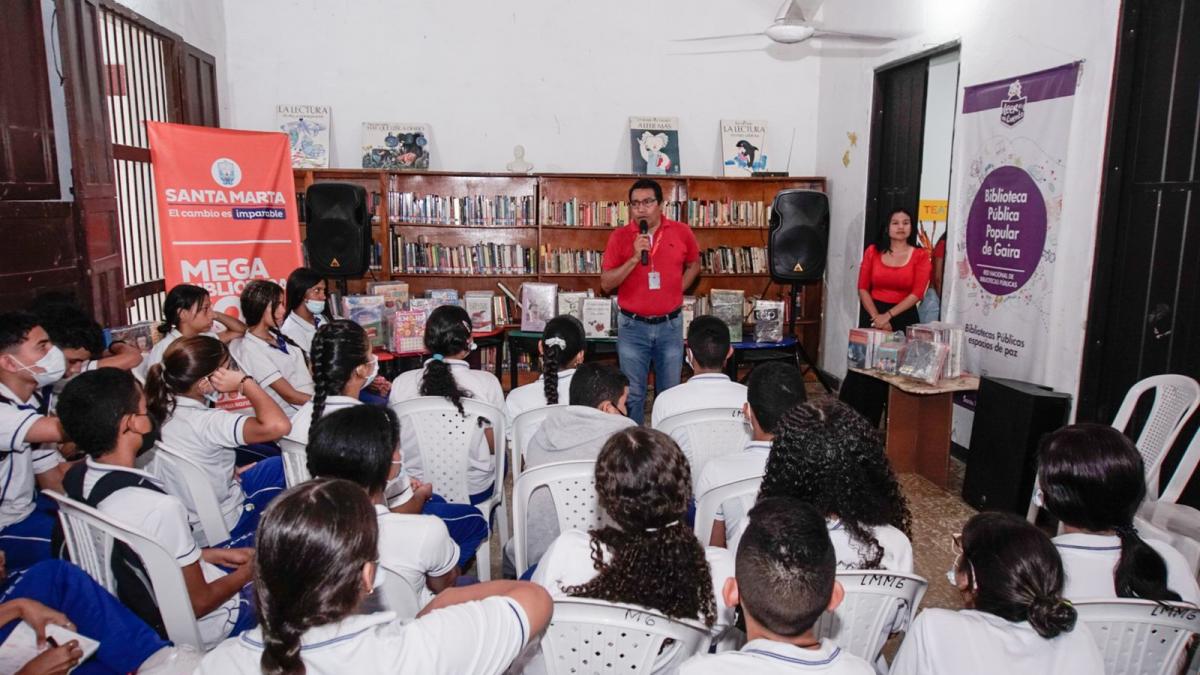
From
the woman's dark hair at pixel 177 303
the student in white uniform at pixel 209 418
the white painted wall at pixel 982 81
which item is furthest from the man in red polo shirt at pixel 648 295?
the student in white uniform at pixel 209 418

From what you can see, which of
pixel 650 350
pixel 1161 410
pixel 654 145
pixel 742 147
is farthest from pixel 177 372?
pixel 742 147

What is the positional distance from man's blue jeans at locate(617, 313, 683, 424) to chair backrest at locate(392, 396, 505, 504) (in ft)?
5.96

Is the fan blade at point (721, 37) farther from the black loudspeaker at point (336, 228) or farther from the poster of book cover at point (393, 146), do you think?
the black loudspeaker at point (336, 228)

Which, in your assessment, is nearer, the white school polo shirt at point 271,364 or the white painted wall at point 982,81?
the white school polo shirt at point 271,364

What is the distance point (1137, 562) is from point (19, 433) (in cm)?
298

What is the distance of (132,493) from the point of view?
1814mm

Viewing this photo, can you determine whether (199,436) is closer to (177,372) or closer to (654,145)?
(177,372)

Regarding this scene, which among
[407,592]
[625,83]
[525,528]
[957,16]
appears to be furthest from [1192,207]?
[625,83]

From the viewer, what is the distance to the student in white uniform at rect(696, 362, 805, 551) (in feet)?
7.00

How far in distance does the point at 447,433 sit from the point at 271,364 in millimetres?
1257

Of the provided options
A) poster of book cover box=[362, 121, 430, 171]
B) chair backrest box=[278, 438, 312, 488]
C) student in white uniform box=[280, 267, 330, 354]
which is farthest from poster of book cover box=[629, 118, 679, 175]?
chair backrest box=[278, 438, 312, 488]

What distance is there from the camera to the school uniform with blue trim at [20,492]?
2.27m

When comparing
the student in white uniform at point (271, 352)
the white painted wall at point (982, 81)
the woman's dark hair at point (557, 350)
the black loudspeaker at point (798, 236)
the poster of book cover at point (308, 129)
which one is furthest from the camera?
the poster of book cover at point (308, 129)

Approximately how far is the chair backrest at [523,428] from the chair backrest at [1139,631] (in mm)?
1780
